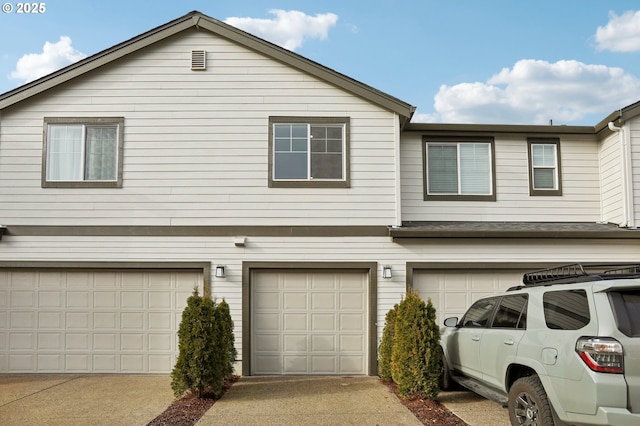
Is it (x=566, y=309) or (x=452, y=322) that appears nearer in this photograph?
(x=566, y=309)

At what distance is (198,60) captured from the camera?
11688 mm

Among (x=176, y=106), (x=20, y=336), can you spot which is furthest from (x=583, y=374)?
(x=20, y=336)

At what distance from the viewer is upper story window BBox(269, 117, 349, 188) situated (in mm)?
11406

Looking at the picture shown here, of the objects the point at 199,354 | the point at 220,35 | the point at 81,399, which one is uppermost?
the point at 220,35

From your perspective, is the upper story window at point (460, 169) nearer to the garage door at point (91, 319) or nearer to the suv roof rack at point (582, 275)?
the suv roof rack at point (582, 275)

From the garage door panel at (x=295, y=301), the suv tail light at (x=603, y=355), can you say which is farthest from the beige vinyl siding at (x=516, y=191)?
the suv tail light at (x=603, y=355)

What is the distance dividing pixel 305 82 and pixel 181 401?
633 cm

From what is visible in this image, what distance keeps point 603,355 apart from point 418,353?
3652 millimetres

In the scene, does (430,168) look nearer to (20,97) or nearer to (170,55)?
(170,55)

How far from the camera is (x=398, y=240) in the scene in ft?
37.2

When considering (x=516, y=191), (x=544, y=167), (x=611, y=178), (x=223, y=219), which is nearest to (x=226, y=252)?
(x=223, y=219)

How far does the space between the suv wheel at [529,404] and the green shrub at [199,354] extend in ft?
14.3

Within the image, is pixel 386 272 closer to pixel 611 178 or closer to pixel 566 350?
pixel 611 178

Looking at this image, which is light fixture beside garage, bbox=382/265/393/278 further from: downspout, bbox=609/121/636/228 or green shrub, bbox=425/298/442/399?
downspout, bbox=609/121/636/228
